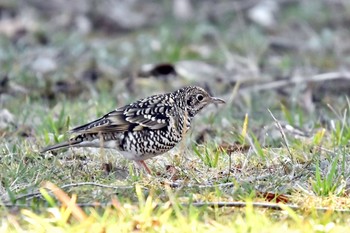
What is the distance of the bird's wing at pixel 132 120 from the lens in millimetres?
6703

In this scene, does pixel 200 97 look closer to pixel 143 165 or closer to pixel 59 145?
pixel 143 165

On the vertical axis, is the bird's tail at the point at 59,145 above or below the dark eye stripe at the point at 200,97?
below

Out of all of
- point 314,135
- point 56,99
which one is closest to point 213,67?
point 56,99

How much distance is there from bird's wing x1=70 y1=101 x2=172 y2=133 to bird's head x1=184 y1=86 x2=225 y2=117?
0.20m

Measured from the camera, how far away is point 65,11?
14625mm

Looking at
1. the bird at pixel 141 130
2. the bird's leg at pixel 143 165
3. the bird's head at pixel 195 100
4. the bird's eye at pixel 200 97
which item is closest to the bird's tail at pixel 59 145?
the bird at pixel 141 130

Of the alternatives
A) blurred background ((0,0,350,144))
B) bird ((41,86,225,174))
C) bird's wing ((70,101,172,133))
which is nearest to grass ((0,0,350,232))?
blurred background ((0,0,350,144))

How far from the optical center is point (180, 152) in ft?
A: 21.2

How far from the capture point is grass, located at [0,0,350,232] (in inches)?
205

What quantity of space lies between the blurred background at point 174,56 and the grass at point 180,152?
1.3 inches

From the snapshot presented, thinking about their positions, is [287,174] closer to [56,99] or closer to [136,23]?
[56,99]

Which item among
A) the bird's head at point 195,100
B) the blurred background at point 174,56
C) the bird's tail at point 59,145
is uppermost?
the bird's head at point 195,100

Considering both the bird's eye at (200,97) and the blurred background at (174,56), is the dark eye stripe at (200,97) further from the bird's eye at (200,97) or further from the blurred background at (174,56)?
the blurred background at (174,56)

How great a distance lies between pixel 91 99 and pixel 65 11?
5.68 metres
